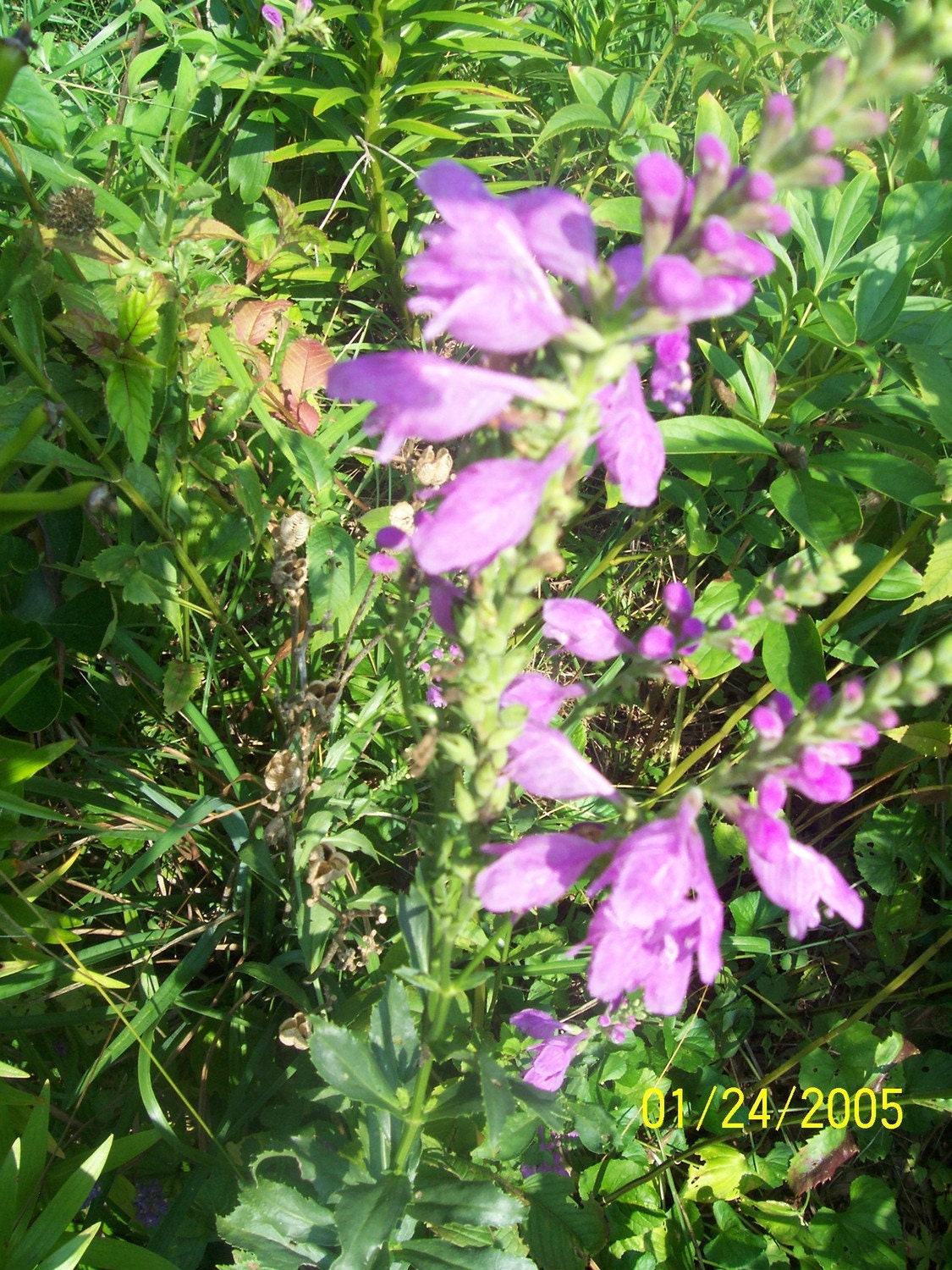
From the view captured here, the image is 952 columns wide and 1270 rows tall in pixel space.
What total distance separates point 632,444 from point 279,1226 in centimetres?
179

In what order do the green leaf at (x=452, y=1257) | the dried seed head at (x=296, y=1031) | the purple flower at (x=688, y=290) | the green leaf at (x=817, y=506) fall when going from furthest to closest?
the green leaf at (x=817, y=506), the dried seed head at (x=296, y=1031), the green leaf at (x=452, y=1257), the purple flower at (x=688, y=290)

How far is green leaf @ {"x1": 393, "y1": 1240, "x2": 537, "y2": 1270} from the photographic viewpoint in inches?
68.3

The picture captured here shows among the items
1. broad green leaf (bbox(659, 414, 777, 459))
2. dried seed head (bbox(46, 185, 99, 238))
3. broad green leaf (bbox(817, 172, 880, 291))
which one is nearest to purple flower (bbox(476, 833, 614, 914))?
broad green leaf (bbox(659, 414, 777, 459))

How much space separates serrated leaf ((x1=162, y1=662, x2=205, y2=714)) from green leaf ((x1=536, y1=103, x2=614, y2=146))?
1.99 metres

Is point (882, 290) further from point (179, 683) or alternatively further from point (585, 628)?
point (179, 683)

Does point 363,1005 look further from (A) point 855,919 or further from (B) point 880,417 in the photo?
(B) point 880,417

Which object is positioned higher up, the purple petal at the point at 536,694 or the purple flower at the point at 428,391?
the purple flower at the point at 428,391

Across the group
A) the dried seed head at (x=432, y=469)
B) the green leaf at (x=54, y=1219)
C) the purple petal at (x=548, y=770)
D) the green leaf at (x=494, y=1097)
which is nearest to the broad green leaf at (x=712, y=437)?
the dried seed head at (x=432, y=469)

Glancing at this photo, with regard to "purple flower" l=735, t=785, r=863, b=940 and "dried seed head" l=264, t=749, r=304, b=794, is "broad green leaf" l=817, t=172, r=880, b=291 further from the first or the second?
"dried seed head" l=264, t=749, r=304, b=794

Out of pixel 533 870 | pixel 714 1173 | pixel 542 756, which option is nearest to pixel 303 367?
pixel 542 756

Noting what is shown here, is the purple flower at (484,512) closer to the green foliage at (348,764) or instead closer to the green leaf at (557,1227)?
the green foliage at (348,764)
